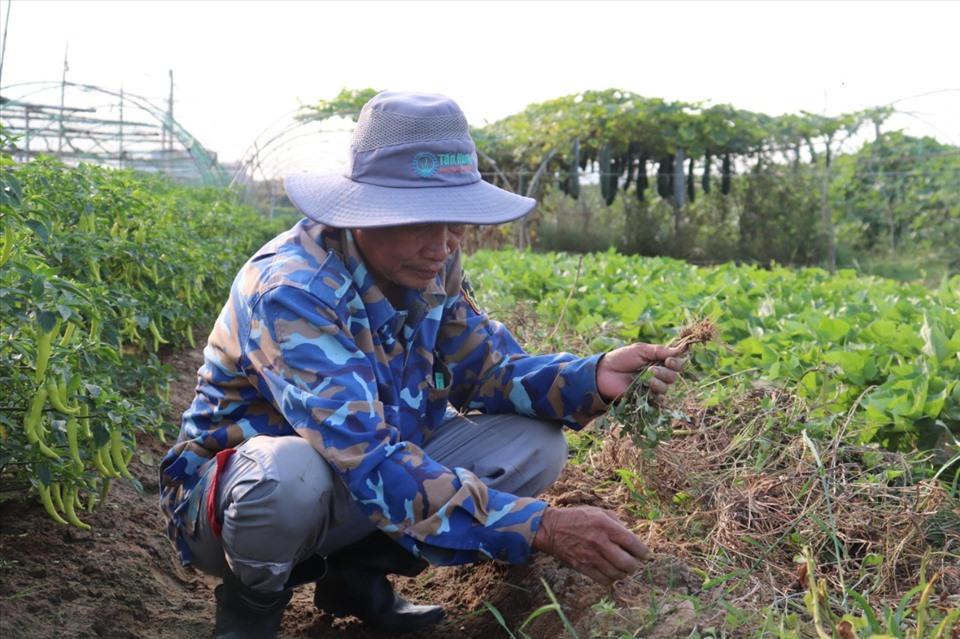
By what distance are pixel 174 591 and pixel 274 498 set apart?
849 mm

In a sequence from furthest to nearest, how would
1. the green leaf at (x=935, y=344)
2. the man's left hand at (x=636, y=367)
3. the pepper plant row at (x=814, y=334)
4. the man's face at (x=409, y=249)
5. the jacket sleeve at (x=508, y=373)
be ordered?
the green leaf at (x=935, y=344) → the pepper plant row at (x=814, y=334) → the jacket sleeve at (x=508, y=373) → the man's left hand at (x=636, y=367) → the man's face at (x=409, y=249)

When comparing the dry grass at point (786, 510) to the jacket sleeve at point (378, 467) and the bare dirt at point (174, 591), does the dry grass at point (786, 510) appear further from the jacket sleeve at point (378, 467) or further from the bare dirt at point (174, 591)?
the jacket sleeve at point (378, 467)

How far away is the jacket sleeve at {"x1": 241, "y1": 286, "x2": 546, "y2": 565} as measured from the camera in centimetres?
185

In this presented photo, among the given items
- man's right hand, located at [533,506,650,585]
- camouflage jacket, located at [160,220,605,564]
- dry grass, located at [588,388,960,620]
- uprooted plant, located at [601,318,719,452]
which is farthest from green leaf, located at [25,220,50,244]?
dry grass, located at [588,388,960,620]

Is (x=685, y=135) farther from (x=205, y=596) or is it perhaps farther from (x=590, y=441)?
(x=205, y=596)

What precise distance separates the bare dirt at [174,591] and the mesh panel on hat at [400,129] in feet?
3.07

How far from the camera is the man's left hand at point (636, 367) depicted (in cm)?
222

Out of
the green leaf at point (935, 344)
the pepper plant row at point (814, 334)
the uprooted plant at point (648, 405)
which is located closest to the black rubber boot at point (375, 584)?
the uprooted plant at point (648, 405)

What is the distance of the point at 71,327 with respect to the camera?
2402 millimetres

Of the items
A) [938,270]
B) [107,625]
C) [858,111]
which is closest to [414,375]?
[107,625]

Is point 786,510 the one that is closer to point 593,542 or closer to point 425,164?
point 593,542

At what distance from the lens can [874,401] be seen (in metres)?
2.87

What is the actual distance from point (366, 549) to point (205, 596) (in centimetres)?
53

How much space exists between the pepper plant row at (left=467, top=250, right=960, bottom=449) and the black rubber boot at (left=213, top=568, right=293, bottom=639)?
118cm
